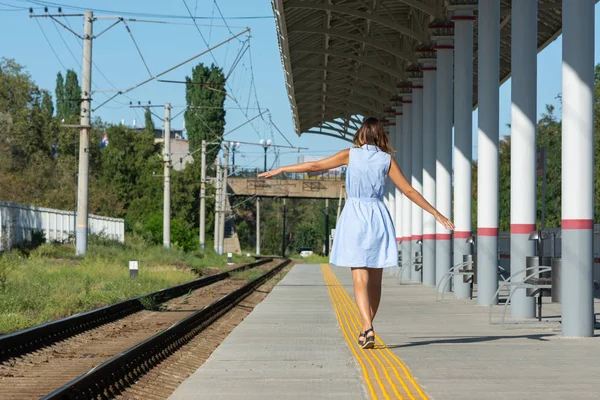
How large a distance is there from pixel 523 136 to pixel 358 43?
21.4 metres

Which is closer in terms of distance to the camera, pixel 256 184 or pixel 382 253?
pixel 382 253

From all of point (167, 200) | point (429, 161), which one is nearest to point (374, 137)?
point (429, 161)

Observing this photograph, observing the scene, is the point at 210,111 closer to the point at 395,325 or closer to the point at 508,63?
the point at 508,63

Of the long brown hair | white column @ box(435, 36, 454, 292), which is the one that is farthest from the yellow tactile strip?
white column @ box(435, 36, 454, 292)

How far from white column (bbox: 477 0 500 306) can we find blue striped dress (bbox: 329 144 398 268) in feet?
28.8

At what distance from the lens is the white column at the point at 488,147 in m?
19.5

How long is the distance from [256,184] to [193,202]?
12.0 metres

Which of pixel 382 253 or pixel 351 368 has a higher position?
pixel 382 253

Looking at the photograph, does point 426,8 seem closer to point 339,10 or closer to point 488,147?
point 339,10

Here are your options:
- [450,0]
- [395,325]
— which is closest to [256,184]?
[450,0]

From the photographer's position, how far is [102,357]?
13.2 metres

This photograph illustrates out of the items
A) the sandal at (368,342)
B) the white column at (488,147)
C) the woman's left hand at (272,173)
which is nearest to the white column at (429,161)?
the white column at (488,147)

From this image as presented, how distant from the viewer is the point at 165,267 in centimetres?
4278

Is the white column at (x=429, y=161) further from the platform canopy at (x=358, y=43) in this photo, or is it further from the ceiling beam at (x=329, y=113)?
the ceiling beam at (x=329, y=113)
